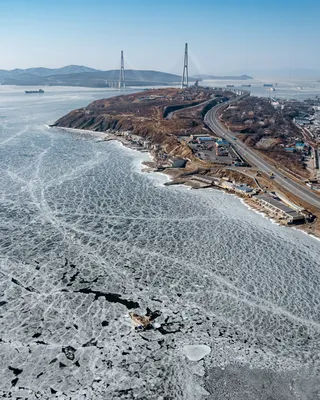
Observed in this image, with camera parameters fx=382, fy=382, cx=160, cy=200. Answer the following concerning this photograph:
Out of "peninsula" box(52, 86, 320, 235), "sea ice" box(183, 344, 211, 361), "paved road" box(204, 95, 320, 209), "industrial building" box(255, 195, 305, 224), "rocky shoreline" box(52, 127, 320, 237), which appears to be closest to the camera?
"sea ice" box(183, 344, 211, 361)

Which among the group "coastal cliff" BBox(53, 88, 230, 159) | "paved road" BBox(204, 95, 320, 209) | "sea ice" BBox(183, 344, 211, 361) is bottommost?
"sea ice" BBox(183, 344, 211, 361)

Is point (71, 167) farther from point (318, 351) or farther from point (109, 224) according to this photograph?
point (318, 351)

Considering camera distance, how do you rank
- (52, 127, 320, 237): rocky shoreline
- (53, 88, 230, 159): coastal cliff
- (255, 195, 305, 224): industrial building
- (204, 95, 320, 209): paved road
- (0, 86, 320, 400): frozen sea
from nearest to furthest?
(0, 86, 320, 400): frozen sea, (255, 195, 305, 224): industrial building, (52, 127, 320, 237): rocky shoreline, (204, 95, 320, 209): paved road, (53, 88, 230, 159): coastal cliff

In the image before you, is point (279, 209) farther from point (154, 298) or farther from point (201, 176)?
point (154, 298)

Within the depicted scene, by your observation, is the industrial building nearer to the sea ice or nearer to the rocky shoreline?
the rocky shoreline

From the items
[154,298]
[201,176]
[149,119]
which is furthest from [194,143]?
[154,298]

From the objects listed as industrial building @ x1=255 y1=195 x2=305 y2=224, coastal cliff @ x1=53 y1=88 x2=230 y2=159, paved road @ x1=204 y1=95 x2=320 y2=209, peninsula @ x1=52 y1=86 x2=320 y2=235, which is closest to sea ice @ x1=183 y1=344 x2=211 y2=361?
peninsula @ x1=52 y1=86 x2=320 y2=235

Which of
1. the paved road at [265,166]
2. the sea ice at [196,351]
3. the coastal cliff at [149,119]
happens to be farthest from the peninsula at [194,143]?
the sea ice at [196,351]

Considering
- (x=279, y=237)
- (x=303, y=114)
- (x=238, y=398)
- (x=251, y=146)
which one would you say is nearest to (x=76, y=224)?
(x=279, y=237)
